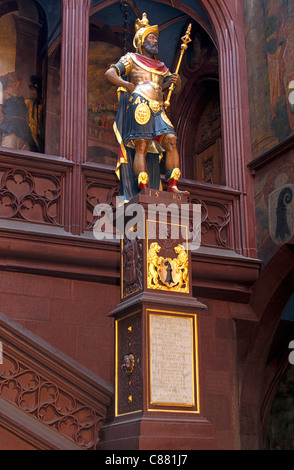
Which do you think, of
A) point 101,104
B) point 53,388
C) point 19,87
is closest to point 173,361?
point 53,388

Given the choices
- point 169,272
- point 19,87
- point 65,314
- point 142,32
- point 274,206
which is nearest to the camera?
point 169,272

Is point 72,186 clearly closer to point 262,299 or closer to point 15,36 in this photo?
point 262,299

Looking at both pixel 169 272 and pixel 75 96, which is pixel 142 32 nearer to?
pixel 75 96

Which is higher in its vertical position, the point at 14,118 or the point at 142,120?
the point at 14,118

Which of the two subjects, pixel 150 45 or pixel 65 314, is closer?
pixel 150 45

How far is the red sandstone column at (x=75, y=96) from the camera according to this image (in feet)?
28.0

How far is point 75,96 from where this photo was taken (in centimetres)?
905

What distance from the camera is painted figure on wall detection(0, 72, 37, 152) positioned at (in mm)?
11461

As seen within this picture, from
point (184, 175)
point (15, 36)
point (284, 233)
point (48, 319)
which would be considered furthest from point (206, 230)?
point (15, 36)

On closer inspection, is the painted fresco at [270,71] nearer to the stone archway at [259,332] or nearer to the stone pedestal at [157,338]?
Result: the stone archway at [259,332]

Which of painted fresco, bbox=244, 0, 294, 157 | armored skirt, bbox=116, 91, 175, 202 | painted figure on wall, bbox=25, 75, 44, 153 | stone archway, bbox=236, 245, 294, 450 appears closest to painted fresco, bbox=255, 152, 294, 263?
stone archway, bbox=236, 245, 294, 450

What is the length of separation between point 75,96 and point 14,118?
2.85 meters

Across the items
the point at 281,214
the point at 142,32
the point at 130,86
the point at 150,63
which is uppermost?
the point at 142,32
